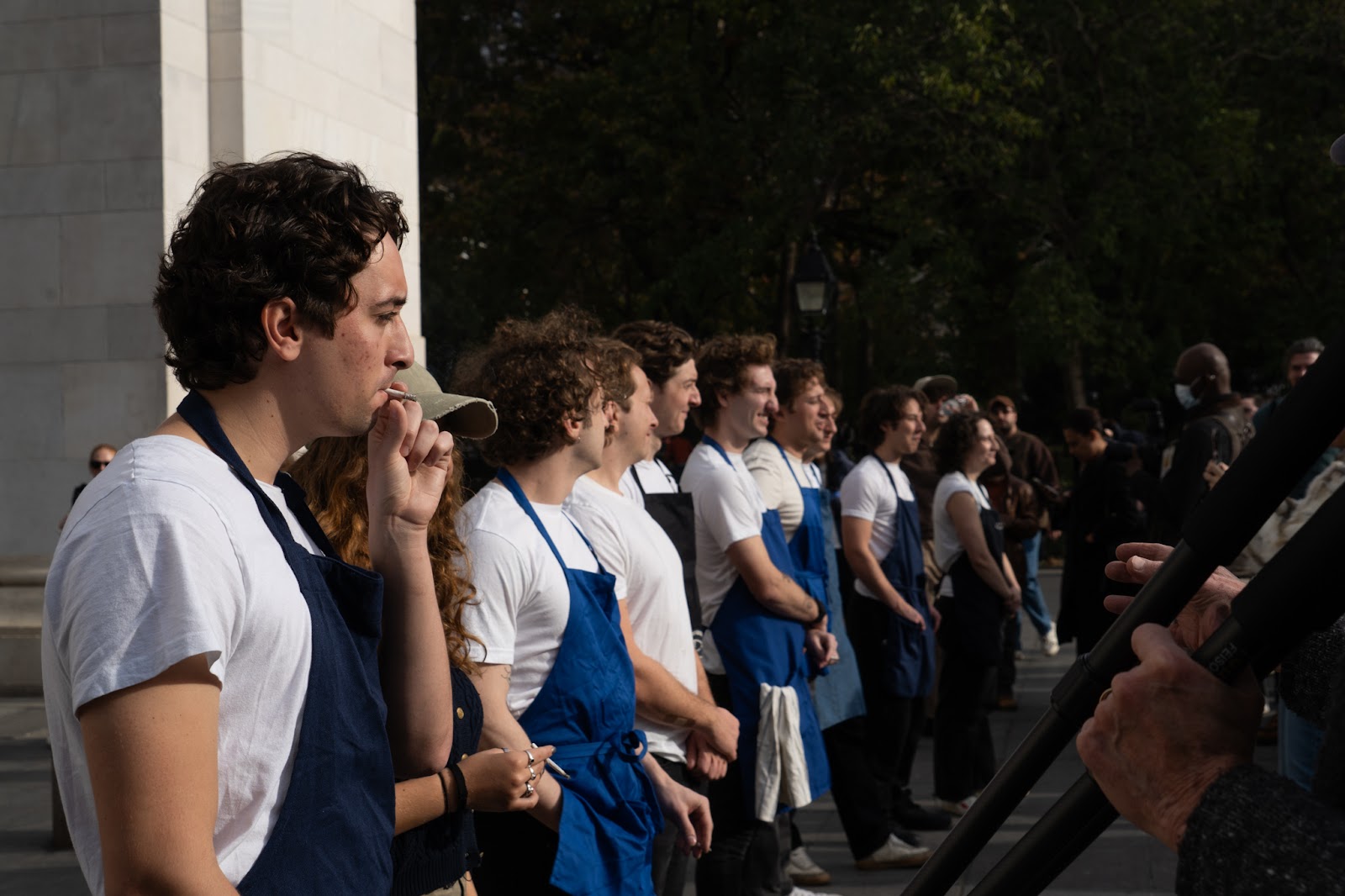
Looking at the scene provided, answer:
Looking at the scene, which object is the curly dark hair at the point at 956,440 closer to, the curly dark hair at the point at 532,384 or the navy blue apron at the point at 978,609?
the navy blue apron at the point at 978,609

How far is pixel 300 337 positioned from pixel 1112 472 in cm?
826

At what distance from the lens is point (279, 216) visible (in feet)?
6.37

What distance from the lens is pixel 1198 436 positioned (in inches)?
303

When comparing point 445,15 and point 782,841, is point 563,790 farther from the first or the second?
point 445,15

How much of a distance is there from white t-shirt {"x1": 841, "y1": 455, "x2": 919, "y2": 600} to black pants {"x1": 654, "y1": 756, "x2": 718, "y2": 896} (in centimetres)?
275

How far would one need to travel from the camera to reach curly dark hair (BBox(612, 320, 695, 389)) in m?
5.12

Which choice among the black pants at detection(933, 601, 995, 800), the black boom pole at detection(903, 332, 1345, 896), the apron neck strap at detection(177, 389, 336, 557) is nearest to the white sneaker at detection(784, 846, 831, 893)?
the black pants at detection(933, 601, 995, 800)

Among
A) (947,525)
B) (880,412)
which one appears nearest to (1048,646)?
(947,525)

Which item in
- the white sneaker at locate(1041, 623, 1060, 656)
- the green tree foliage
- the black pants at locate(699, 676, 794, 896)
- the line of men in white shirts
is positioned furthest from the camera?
the green tree foliage

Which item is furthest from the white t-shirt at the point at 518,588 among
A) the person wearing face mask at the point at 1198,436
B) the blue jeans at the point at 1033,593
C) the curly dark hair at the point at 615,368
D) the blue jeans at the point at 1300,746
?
the blue jeans at the point at 1033,593

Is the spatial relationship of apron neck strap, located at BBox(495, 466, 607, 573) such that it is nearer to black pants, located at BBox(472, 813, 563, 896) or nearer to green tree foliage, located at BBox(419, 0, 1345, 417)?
black pants, located at BBox(472, 813, 563, 896)

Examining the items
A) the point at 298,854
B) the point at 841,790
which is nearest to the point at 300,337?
the point at 298,854

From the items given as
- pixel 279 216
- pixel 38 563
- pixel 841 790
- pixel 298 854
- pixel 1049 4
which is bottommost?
pixel 841 790

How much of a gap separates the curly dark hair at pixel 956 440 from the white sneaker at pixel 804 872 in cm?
238
